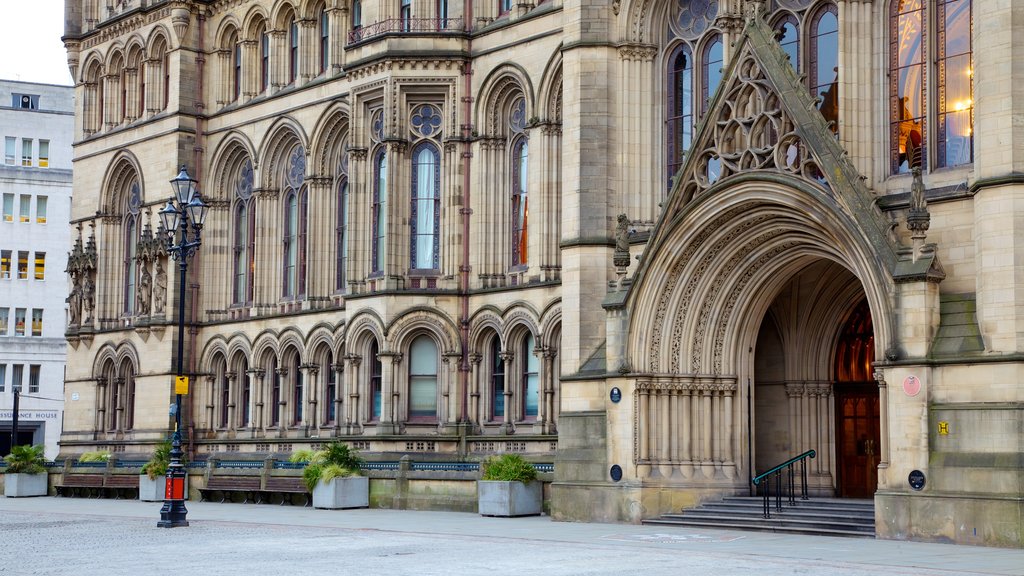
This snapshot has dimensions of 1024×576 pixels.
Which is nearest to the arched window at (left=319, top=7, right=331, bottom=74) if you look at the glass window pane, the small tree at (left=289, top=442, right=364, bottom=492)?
the small tree at (left=289, top=442, right=364, bottom=492)

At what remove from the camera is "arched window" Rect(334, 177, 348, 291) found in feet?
144

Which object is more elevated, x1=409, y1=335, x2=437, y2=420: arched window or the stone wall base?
x1=409, y1=335, x2=437, y2=420: arched window

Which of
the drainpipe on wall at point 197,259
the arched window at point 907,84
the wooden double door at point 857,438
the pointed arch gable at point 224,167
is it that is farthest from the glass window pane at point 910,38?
the drainpipe on wall at point 197,259

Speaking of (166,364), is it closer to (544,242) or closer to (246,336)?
(246,336)

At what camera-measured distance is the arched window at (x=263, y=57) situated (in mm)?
47478

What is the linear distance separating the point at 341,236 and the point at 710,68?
15.8m

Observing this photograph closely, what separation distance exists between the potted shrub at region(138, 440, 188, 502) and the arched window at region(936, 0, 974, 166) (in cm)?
2429

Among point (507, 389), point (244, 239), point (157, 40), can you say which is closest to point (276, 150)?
point (244, 239)

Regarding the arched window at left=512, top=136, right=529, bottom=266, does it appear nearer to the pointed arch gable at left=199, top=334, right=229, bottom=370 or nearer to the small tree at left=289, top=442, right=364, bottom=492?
the small tree at left=289, top=442, right=364, bottom=492

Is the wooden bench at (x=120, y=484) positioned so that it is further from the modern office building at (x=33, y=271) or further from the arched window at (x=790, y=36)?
the modern office building at (x=33, y=271)

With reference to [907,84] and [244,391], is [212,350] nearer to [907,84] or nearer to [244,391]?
[244,391]

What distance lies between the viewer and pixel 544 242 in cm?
3734

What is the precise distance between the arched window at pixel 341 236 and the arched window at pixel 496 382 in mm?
6390

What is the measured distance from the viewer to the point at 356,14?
145 feet
